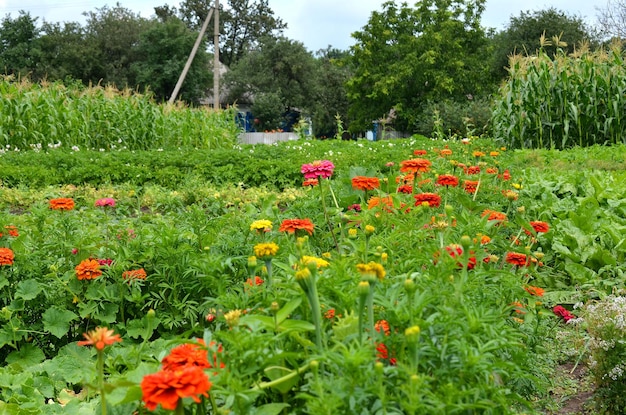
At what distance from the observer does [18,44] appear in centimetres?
3603

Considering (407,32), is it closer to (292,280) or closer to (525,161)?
(525,161)

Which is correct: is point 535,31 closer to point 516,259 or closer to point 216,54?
point 216,54

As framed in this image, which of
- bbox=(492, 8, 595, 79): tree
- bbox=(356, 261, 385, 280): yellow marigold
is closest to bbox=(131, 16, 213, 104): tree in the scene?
bbox=(492, 8, 595, 79): tree

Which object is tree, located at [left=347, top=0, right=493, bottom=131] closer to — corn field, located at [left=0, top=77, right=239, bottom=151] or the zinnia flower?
corn field, located at [left=0, top=77, right=239, bottom=151]

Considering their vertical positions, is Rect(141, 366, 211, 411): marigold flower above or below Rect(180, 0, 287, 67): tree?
below

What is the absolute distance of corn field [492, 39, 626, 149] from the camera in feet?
32.2

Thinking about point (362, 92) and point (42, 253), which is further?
point (362, 92)

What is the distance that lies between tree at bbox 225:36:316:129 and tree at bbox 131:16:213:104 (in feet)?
11.0

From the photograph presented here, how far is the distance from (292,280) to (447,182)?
55.0 inches

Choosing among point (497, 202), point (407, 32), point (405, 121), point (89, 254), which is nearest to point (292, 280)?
point (89, 254)

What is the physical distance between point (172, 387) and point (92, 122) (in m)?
11.2

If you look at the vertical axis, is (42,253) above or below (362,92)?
below

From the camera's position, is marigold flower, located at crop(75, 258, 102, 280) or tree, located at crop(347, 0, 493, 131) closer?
marigold flower, located at crop(75, 258, 102, 280)

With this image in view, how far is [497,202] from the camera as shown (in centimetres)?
363
